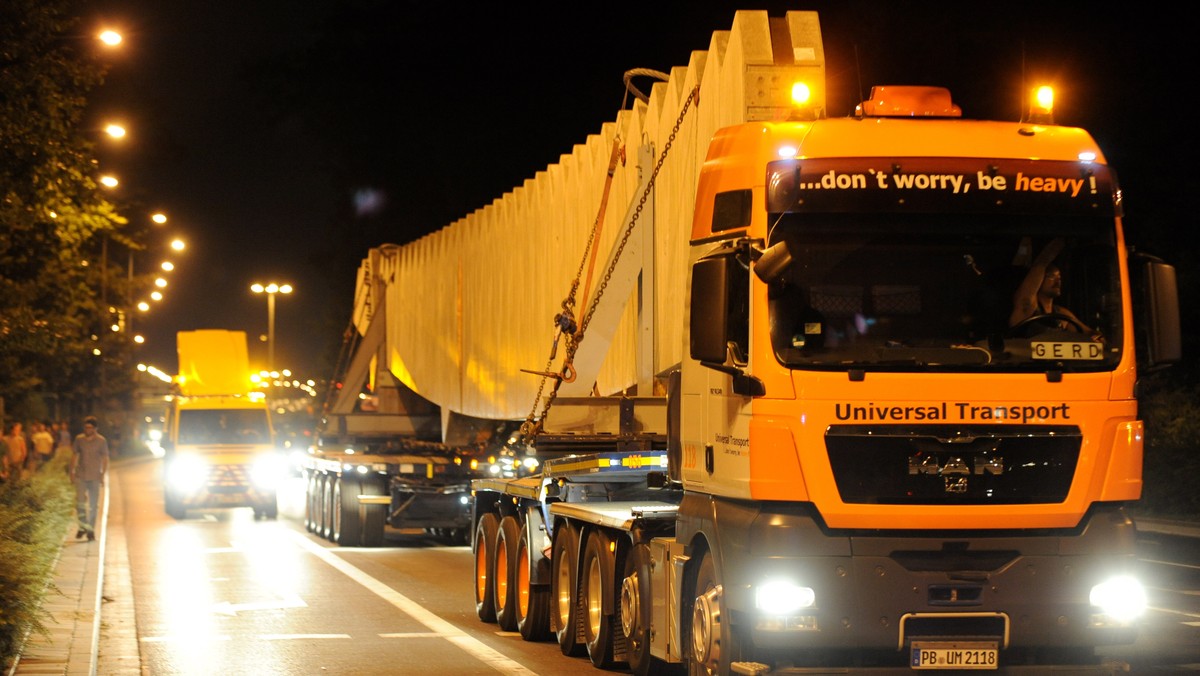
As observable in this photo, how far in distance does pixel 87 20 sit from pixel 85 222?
13.3ft

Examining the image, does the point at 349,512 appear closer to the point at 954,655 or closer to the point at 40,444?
the point at 954,655

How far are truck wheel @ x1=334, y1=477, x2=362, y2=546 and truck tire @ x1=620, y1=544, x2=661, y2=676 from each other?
14.5 meters

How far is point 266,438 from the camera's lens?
3534 centimetres

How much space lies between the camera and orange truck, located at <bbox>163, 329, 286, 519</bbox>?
33938 mm

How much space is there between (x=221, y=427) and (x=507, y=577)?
20.7m

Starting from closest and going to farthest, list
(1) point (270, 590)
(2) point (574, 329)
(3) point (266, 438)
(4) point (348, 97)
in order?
(2) point (574, 329)
(1) point (270, 590)
(3) point (266, 438)
(4) point (348, 97)

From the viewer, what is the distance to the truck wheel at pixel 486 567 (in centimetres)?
1633

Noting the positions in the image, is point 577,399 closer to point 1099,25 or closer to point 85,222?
point 85,222

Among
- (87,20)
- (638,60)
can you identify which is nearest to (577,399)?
(87,20)

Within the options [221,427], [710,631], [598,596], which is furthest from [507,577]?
[221,427]

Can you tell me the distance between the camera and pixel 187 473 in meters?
33.9

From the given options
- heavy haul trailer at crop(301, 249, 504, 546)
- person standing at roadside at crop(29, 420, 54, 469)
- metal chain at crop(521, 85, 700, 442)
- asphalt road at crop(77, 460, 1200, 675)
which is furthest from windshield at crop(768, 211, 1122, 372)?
person standing at roadside at crop(29, 420, 54, 469)

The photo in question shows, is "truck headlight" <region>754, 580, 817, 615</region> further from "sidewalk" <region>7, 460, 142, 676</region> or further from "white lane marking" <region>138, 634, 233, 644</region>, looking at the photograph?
"white lane marking" <region>138, 634, 233, 644</region>

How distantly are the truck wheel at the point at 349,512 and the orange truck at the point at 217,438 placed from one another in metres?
8.07
